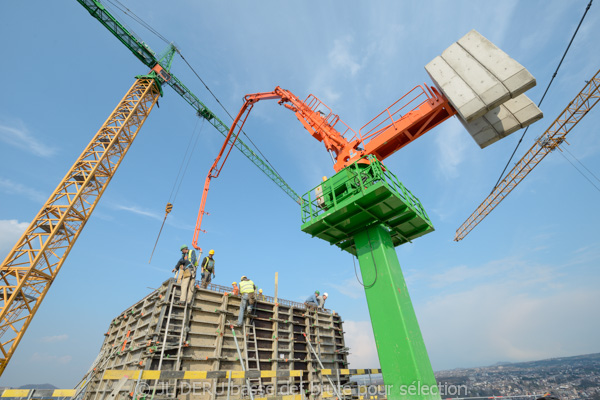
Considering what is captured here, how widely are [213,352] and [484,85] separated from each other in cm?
1265

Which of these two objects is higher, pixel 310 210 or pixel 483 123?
pixel 483 123

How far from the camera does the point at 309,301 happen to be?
14.5 m

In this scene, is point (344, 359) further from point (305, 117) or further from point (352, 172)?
point (305, 117)

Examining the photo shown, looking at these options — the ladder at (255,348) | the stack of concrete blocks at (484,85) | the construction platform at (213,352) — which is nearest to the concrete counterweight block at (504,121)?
the stack of concrete blocks at (484,85)

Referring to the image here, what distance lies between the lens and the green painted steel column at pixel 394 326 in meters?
6.31

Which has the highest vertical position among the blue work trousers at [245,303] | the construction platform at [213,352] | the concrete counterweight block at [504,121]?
the concrete counterweight block at [504,121]

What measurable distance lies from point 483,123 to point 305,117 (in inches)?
347

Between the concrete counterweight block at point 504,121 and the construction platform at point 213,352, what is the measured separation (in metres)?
10.3

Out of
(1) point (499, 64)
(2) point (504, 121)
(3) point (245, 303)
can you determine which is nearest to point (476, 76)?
(1) point (499, 64)

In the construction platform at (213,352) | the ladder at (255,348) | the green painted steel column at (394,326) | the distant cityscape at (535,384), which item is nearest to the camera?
the green painted steel column at (394,326)

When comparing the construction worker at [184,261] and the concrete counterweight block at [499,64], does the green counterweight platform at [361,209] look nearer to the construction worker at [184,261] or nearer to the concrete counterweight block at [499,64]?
the concrete counterweight block at [499,64]

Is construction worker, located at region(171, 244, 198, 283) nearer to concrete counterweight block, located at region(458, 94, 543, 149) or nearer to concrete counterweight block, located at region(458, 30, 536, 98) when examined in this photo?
concrete counterweight block, located at region(458, 94, 543, 149)

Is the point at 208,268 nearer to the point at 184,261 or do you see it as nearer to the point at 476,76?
the point at 184,261

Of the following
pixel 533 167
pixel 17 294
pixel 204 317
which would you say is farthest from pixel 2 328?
pixel 533 167
